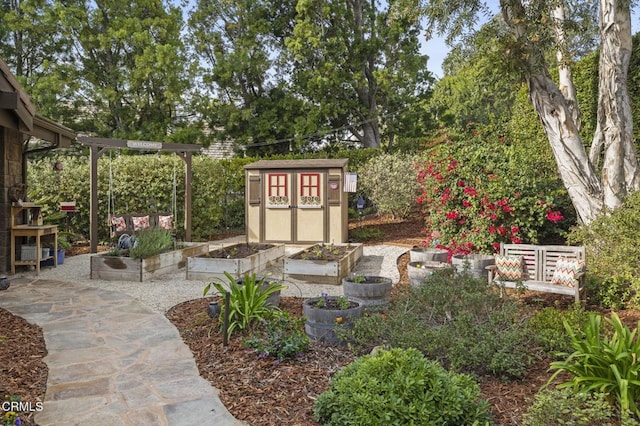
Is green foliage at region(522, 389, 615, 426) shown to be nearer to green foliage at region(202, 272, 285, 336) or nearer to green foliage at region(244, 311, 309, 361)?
green foliage at region(244, 311, 309, 361)

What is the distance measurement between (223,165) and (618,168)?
32.7 ft

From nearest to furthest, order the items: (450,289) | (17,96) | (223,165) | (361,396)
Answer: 1. (361,396)
2. (450,289)
3. (17,96)
4. (223,165)

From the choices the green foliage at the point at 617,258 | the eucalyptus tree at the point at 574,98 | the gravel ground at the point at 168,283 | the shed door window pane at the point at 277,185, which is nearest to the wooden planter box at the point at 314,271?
the gravel ground at the point at 168,283

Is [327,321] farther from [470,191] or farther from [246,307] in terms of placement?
[470,191]

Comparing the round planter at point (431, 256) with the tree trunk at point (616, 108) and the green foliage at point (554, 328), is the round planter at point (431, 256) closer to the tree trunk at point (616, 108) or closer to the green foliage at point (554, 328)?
the tree trunk at point (616, 108)

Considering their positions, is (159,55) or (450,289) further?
(159,55)

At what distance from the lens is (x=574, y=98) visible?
7.29m

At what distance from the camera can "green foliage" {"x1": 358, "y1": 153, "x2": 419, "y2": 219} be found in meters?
13.1

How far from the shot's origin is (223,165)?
13812 millimetres

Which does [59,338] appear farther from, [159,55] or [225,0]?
[225,0]

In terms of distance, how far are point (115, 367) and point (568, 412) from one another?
3.04m

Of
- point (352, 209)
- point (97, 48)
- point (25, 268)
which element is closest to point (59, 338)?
point (25, 268)

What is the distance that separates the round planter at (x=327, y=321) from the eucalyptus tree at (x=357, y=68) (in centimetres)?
1538

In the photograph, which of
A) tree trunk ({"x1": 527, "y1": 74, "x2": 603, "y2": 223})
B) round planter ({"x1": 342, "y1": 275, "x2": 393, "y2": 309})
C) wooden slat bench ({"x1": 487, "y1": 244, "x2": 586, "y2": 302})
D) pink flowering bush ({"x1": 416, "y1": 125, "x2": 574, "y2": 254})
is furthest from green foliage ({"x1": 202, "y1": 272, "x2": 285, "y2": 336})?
tree trunk ({"x1": 527, "y1": 74, "x2": 603, "y2": 223})
